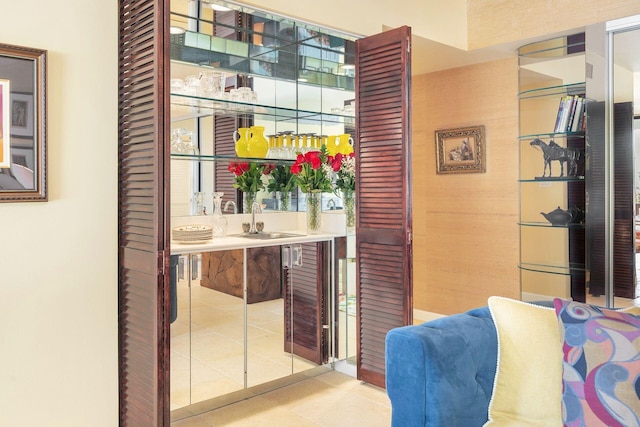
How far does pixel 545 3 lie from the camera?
3801 millimetres

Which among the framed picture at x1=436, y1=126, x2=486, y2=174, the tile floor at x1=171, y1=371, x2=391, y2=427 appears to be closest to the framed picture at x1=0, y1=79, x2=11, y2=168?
the tile floor at x1=171, y1=371, x2=391, y2=427

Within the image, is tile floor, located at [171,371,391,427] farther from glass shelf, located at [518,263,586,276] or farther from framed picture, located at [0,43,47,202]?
glass shelf, located at [518,263,586,276]

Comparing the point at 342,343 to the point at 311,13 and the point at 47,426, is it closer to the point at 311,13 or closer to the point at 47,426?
the point at 47,426

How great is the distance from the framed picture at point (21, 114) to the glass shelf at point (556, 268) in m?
3.58

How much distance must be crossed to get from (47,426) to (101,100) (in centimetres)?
150

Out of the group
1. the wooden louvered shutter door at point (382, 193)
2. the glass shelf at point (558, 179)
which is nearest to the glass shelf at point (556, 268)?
the glass shelf at point (558, 179)

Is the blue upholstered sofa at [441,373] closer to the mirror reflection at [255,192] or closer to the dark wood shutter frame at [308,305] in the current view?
the mirror reflection at [255,192]

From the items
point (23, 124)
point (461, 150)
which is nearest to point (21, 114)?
point (23, 124)

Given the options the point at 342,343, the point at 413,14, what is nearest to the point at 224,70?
the point at 413,14

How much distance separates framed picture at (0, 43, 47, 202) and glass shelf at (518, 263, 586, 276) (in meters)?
3.48

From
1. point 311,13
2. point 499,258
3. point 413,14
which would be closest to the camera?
point 311,13

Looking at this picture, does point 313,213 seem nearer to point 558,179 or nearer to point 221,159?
point 221,159

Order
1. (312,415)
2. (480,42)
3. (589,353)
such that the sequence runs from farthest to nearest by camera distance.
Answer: (480,42) → (312,415) → (589,353)

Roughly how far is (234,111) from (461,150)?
2.25 metres
